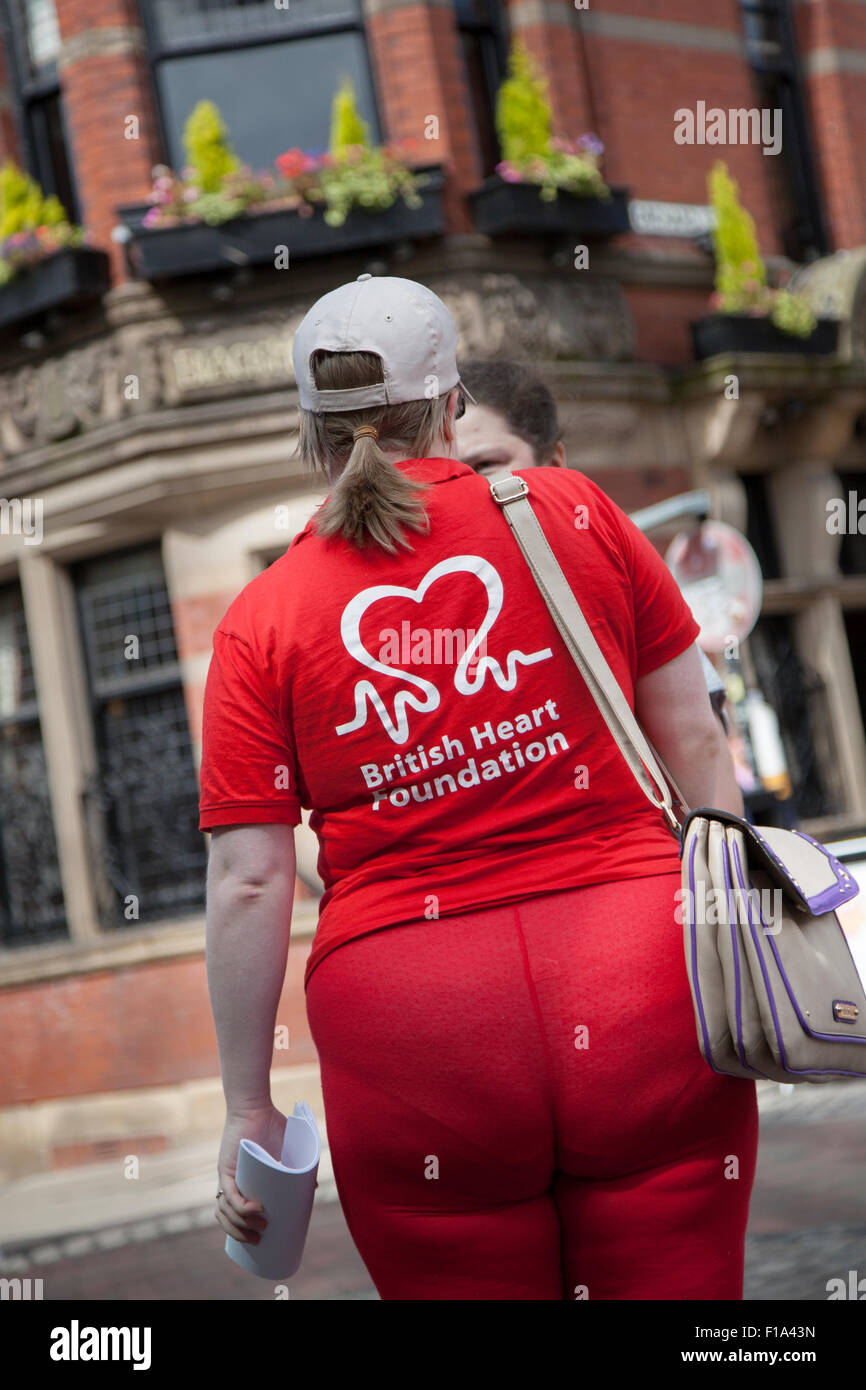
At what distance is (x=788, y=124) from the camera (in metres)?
12.0

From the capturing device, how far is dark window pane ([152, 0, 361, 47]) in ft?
31.5

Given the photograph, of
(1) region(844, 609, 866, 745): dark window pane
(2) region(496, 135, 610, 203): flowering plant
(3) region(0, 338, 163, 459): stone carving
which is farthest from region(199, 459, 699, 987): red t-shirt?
(1) region(844, 609, 866, 745): dark window pane

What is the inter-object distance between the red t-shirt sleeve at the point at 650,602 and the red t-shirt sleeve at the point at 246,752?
0.49 m

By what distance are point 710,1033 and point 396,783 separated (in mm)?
471

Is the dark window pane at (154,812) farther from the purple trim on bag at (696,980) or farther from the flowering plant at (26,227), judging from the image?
the purple trim on bag at (696,980)

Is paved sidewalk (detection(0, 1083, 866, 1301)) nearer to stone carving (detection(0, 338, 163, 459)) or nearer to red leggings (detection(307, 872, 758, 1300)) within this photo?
red leggings (detection(307, 872, 758, 1300))

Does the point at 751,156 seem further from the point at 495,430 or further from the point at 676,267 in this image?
the point at 495,430

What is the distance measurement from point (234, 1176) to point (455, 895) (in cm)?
50

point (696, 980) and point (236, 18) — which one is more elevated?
point (236, 18)

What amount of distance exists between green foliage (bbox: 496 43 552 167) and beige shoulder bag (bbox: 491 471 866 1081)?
8.19 m

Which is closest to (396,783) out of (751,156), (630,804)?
(630,804)

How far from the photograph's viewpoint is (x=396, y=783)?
1844mm

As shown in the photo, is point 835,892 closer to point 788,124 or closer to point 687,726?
point 687,726

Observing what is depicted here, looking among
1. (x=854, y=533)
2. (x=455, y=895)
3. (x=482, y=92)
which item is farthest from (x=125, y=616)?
(x=455, y=895)
